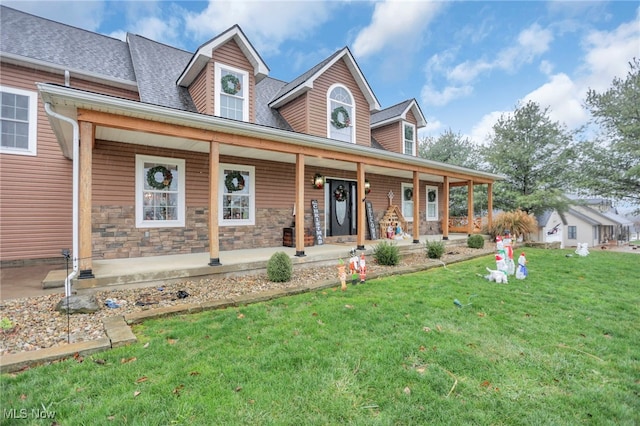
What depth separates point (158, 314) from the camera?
376 centimetres

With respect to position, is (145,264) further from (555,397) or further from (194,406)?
(555,397)

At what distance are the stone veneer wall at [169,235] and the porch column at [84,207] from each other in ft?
7.05

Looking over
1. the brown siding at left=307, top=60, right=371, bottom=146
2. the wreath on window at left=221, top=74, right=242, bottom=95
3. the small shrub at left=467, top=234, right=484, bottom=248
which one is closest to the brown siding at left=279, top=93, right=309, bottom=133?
the brown siding at left=307, top=60, right=371, bottom=146

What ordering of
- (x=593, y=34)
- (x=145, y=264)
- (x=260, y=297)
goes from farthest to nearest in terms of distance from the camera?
(x=593, y=34)
(x=145, y=264)
(x=260, y=297)

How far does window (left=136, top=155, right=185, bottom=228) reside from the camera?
6945 millimetres

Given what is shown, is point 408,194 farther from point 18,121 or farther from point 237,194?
point 18,121

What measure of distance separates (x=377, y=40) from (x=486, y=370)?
17342mm

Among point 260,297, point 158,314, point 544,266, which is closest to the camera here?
point 158,314

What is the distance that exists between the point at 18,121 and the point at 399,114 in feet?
38.9

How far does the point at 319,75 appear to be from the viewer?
369 inches

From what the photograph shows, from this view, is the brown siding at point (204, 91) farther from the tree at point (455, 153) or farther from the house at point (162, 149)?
the tree at point (455, 153)

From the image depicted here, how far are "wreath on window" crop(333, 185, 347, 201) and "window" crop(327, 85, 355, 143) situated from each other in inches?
68.1

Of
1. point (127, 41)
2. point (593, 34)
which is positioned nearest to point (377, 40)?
point (593, 34)

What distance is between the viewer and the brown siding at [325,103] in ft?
30.8
